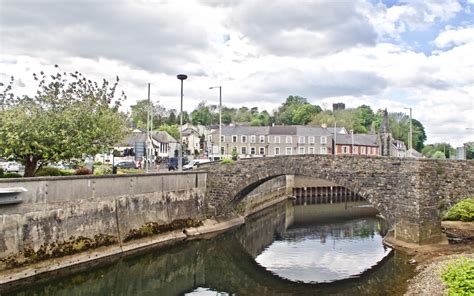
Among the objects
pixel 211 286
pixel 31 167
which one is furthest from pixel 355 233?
pixel 31 167

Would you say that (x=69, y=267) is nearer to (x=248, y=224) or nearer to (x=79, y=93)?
(x=79, y=93)

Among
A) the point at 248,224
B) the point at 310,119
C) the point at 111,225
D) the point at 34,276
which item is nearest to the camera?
the point at 34,276

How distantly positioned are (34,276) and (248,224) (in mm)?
20206

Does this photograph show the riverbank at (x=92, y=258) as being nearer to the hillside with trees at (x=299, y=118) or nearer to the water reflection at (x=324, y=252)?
the water reflection at (x=324, y=252)

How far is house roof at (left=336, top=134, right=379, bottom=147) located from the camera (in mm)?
81125

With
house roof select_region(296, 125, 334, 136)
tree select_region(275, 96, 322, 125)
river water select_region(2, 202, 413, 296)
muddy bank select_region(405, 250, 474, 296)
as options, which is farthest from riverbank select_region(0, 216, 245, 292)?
tree select_region(275, 96, 322, 125)

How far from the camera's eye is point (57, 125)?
23500mm

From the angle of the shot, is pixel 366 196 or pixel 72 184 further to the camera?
pixel 366 196

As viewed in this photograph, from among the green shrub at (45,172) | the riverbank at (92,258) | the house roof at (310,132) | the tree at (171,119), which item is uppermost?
the tree at (171,119)

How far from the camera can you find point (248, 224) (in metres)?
35.9

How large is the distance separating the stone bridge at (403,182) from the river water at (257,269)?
2.32 meters

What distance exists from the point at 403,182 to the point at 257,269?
10.4 m

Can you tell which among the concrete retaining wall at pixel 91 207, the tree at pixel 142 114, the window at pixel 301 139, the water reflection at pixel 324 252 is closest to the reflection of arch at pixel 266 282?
the water reflection at pixel 324 252

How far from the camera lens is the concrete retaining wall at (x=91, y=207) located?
61.8 feet
